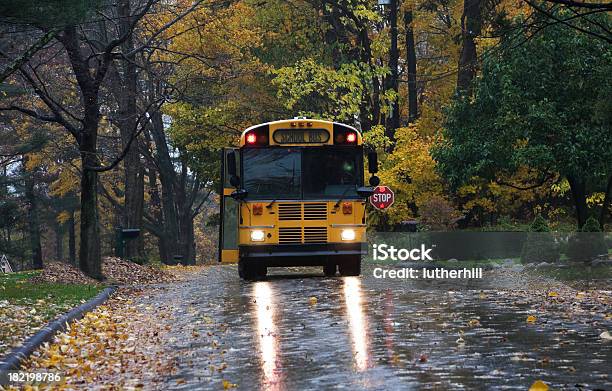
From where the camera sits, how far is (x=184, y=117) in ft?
146

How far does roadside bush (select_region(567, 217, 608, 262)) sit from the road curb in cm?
1625

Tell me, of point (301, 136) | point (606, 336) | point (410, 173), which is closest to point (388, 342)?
point (606, 336)

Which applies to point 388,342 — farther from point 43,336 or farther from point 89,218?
point 89,218

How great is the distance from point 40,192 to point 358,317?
5564cm

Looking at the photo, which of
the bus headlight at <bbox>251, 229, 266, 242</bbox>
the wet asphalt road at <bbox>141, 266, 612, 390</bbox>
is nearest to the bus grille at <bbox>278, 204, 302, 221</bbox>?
the bus headlight at <bbox>251, 229, 266, 242</bbox>

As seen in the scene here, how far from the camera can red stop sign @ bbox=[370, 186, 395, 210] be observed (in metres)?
36.2

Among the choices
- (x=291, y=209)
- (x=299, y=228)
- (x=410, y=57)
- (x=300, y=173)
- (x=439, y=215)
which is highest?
(x=410, y=57)

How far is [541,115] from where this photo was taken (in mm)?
30844

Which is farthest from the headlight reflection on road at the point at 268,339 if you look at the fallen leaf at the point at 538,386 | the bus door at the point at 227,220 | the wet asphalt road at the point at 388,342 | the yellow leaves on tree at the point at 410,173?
the yellow leaves on tree at the point at 410,173

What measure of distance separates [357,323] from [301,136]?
10.3 meters

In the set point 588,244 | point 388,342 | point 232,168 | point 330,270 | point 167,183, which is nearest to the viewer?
point 388,342

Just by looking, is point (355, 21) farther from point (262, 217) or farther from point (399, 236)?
point (262, 217)

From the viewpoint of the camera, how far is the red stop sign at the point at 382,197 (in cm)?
3616

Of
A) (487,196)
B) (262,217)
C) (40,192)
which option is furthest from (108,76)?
(40,192)
